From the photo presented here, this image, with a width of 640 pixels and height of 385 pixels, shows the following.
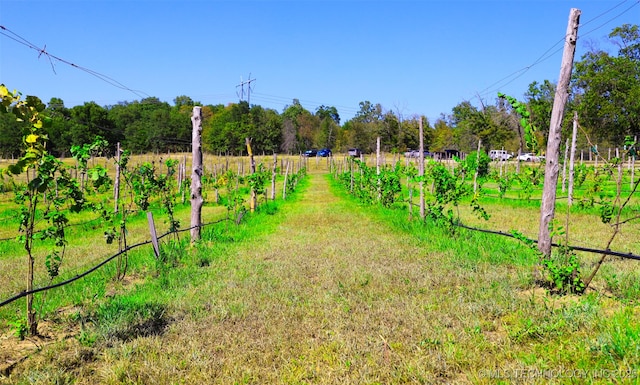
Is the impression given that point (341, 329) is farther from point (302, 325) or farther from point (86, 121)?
point (86, 121)

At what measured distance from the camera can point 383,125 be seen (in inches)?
2475

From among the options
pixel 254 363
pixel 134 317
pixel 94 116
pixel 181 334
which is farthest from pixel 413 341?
pixel 94 116

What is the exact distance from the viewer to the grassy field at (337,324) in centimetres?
325

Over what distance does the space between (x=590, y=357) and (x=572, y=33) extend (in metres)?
3.60

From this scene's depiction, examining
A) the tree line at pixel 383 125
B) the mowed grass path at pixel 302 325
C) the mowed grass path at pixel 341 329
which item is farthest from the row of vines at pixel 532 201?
the tree line at pixel 383 125

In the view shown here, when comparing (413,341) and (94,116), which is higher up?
(94,116)

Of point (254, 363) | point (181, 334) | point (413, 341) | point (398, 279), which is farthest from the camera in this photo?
point (398, 279)

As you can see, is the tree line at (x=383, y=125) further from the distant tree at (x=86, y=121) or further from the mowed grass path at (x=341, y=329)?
the mowed grass path at (x=341, y=329)

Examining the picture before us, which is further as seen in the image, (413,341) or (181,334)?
(181,334)

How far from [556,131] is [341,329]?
10.9 feet

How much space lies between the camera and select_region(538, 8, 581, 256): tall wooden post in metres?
4.96

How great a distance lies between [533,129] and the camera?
4945 millimetres

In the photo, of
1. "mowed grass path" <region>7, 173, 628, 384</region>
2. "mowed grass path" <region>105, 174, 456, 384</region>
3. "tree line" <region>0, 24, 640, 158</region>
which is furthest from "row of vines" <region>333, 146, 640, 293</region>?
"tree line" <region>0, 24, 640, 158</region>

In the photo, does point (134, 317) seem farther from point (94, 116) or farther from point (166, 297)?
point (94, 116)
